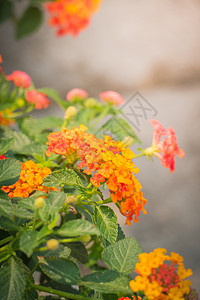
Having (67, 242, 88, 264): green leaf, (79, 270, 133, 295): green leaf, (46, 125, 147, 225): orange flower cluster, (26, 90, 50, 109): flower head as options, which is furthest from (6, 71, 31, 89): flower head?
(79, 270, 133, 295): green leaf

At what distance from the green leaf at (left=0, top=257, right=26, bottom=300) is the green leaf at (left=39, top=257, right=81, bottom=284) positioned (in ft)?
0.15

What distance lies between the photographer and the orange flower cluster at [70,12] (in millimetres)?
354

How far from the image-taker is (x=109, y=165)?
0.55m

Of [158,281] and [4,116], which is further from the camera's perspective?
[4,116]

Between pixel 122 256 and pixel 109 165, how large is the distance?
17 cm

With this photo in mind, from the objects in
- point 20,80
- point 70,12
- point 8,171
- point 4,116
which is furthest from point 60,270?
point 20,80

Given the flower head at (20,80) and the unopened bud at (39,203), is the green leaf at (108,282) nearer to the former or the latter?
the unopened bud at (39,203)

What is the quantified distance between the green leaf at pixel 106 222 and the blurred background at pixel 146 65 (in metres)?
0.90

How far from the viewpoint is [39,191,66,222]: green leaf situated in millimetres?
476

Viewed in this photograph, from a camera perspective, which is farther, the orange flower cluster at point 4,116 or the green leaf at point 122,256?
the orange flower cluster at point 4,116

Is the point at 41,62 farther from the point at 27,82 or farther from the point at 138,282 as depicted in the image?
the point at 138,282

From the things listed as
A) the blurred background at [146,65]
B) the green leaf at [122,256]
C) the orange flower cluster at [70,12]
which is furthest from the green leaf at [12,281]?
the blurred background at [146,65]

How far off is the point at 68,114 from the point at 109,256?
1.23 feet

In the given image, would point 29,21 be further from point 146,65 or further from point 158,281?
point 146,65
